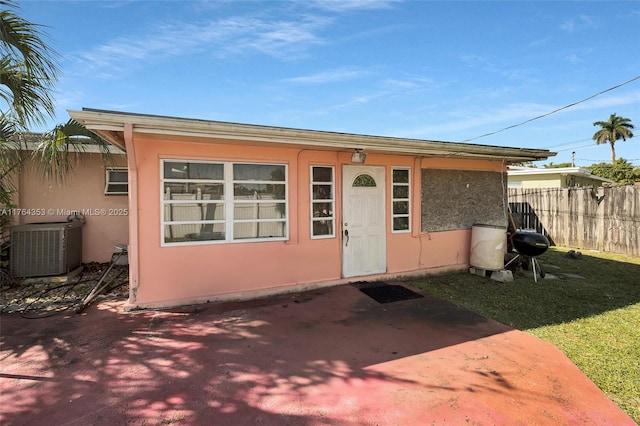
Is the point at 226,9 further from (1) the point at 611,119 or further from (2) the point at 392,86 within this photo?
(1) the point at 611,119

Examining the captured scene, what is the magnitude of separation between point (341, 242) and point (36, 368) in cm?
464

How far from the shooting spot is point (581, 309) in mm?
5027

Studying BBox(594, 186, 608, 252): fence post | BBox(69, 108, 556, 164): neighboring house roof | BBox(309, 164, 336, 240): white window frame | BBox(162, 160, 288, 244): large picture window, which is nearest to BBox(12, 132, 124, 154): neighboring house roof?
BBox(69, 108, 556, 164): neighboring house roof

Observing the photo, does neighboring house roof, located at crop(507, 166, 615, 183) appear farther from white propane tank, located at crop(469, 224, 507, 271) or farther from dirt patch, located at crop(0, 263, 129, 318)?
dirt patch, located at crop(0, 263, 129, 318)

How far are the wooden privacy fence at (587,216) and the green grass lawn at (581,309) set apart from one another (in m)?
1.57

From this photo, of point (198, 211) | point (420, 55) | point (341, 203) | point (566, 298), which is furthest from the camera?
point (420, 55)

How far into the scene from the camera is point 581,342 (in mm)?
3846

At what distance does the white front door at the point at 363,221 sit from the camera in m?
6.24

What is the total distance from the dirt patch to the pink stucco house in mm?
1133

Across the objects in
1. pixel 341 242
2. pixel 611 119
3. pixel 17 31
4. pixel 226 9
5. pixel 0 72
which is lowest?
pixel 341 242

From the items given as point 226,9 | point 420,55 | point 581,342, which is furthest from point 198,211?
point 420,55

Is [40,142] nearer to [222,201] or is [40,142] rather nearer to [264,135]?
[222,201]

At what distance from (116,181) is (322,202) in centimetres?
508

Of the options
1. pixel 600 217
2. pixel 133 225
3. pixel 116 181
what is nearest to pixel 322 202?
pixel 133 225
